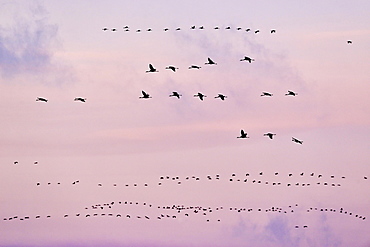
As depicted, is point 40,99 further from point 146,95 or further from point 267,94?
point 267,94

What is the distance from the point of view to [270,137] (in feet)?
585

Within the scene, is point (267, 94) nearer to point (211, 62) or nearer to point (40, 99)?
point (211, 62)

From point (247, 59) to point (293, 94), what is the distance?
13.6 meters

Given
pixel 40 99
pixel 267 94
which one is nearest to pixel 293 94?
pixel 267 94

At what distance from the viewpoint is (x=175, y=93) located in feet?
566

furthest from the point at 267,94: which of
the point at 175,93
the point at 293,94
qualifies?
the point at 175,93

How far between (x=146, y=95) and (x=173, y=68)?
4584 millimetres

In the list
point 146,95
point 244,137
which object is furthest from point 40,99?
point 244,137

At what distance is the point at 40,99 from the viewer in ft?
573

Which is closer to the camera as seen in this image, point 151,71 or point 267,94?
point 151,71

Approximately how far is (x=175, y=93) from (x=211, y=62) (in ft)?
21.0

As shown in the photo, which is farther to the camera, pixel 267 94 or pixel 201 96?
pixel 267 94

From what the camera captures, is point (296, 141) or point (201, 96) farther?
point (296, 141)

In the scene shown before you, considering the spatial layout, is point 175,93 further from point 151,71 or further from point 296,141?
point 296,141
